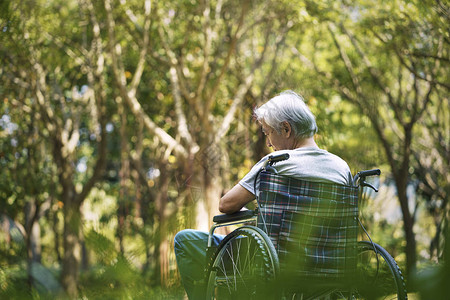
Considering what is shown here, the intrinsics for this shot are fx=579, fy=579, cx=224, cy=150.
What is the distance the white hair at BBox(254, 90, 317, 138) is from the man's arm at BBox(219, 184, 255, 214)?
35cm

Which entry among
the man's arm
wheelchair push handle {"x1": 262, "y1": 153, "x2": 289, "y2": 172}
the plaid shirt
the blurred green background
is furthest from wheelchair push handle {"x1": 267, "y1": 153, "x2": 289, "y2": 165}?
the blurred green background

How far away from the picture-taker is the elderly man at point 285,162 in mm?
2377

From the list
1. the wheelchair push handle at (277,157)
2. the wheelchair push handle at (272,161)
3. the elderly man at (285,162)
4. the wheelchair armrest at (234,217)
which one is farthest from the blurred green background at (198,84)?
the wheelchair push handle at (277,157)

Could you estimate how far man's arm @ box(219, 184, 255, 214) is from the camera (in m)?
2.43

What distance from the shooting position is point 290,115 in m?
2.58

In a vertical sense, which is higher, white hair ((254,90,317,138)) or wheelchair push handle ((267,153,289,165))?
white hair ((254,90,317,138))

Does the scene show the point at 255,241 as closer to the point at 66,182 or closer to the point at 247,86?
the point at 247,86

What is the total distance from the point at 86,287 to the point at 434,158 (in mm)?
12597

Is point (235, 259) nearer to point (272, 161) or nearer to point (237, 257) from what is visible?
point (237, 257)

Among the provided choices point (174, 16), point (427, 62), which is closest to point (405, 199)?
point (427, 62)

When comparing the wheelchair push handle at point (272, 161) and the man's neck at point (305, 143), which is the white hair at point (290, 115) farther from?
the wheelchair push handle at point (272, 161)

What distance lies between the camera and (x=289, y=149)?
2.62m

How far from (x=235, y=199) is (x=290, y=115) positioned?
0.46m

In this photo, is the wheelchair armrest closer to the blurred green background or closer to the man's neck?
the man's neck
